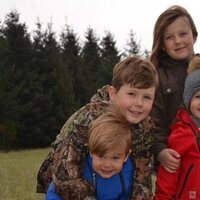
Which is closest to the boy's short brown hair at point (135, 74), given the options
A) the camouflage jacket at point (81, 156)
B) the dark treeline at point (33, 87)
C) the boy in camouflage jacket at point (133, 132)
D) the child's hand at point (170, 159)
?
the boy in camouflage jacket at point (133, 132)

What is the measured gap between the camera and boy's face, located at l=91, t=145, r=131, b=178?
12.2 feet

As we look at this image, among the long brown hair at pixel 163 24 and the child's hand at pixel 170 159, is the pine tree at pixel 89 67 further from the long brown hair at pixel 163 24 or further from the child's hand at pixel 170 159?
the child's hand at pixel 170 159

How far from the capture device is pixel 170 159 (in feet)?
13.1

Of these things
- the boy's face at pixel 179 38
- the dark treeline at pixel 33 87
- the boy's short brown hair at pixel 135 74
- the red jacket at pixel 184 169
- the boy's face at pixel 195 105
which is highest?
the dark treeline at pixel 33 87

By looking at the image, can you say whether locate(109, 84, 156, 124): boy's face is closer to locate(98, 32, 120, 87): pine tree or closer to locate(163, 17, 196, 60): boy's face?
locate(163, 17, 196, 60): boy's face

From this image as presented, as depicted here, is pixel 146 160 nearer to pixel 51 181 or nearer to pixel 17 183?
pixel 51 181

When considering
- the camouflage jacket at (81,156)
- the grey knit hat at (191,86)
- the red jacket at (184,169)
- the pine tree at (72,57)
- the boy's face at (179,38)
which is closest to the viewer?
the camouflage jacket at (81,156)

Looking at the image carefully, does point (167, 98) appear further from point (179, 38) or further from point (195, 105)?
point (179, 38)

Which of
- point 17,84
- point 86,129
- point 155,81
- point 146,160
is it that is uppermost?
point 17,84

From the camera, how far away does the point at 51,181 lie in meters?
4.16

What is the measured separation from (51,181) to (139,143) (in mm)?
824

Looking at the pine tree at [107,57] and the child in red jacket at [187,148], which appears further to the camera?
the pine tree at [107,57]

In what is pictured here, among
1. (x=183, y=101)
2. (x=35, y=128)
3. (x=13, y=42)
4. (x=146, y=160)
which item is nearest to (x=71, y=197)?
(x=146, y=160)

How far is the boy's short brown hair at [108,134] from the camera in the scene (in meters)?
3.68
